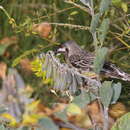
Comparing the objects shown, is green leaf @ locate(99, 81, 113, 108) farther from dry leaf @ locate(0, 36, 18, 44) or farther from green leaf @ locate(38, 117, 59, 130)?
dry leaf @ locate(0, 36, 18, 44)

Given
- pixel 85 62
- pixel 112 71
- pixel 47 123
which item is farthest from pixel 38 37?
pixel 47 123

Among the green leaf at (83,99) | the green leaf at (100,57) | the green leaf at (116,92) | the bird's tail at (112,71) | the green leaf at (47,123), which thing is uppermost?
the green leaf at (100,57)

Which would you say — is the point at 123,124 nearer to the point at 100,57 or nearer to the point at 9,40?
the point at 100,57

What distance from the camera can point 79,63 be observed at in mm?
2623

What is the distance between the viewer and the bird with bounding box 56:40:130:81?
7.60ft

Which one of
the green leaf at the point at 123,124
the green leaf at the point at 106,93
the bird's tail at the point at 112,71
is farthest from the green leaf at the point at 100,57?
the bird's tail at the point at 112,71

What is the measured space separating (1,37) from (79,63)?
2.20 metres

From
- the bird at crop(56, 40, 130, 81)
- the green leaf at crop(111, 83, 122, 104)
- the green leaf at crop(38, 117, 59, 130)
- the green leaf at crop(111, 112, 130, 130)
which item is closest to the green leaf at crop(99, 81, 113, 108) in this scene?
the green leaf at crop(111, 83, 122, 104)

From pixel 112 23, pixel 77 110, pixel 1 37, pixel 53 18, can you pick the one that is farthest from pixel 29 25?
pixel 1 37

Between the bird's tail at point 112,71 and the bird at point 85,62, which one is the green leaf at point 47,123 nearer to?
the bird at point 85,62

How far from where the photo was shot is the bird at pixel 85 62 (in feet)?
7.60

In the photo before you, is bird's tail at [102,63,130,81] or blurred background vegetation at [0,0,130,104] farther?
blurred background vegetation at [0,0,130,104]

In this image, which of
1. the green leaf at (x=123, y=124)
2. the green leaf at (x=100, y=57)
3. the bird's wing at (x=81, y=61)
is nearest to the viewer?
the green leaf at (x=100, y=57)

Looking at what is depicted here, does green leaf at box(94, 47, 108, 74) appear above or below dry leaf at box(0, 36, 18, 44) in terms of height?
above
